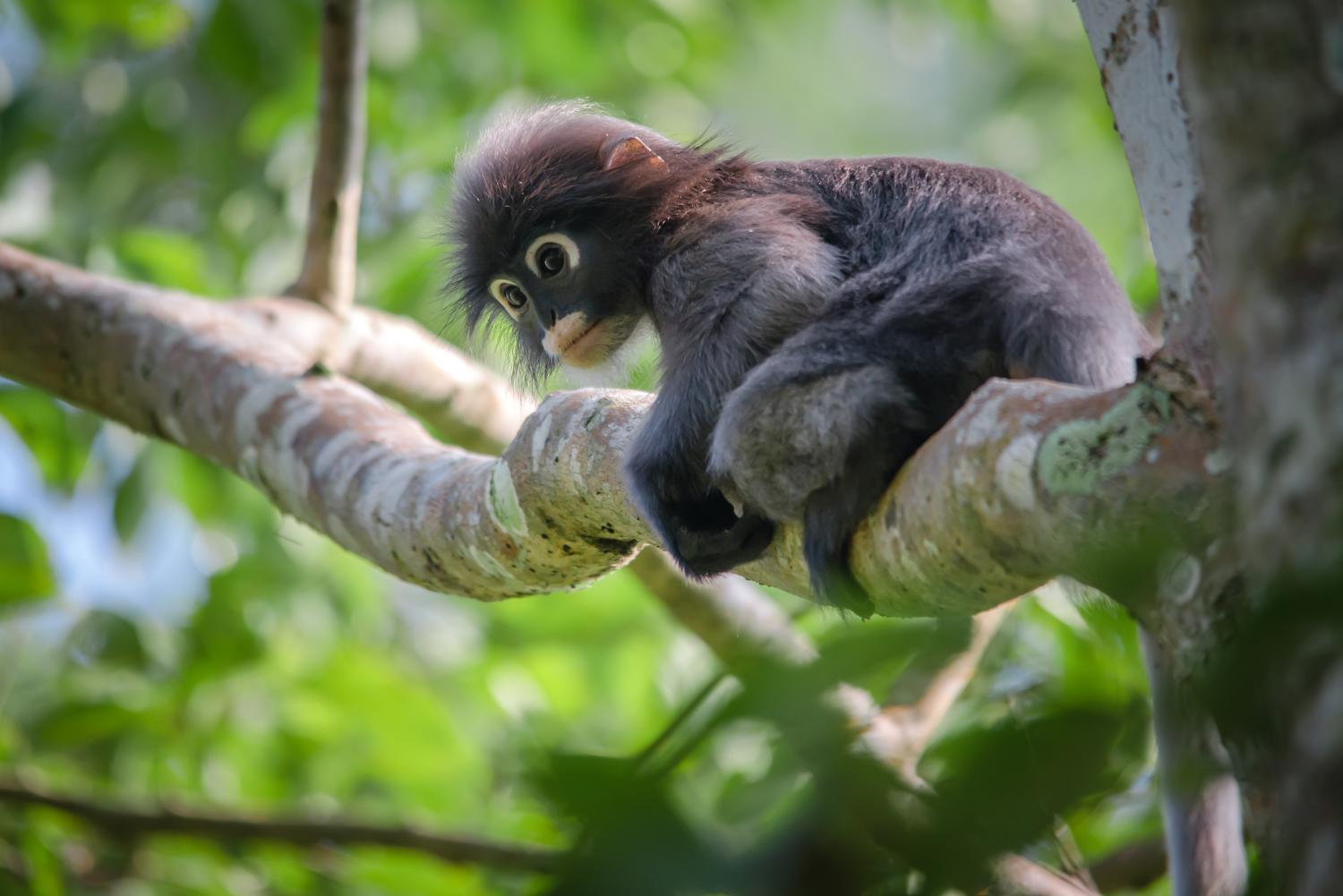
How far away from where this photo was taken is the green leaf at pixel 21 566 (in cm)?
370

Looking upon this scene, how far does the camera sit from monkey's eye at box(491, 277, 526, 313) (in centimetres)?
327

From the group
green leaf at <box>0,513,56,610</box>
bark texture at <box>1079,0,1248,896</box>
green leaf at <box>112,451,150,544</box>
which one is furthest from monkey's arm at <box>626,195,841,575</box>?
green leaf at <box>112,451,150,544</box>

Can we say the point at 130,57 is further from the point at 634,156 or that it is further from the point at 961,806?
the point at 961,806

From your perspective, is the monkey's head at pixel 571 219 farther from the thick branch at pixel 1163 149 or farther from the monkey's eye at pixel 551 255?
the thick branch at pixel 1163 149

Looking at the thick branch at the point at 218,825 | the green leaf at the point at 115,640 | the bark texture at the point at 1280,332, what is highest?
the bark texture at the point at 1280,332

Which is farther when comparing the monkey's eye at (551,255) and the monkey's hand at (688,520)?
the monkey's eye at (551,255)

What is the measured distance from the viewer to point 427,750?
14.0 feet

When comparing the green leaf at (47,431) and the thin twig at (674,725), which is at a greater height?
the thin twig at (674,725)

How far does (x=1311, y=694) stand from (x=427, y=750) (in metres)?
3.94

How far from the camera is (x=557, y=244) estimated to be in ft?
10.1

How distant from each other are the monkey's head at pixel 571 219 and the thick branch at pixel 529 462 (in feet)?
1.38

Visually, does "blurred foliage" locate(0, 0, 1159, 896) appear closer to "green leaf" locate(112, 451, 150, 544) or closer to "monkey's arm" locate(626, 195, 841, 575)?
"green leaf" locate(112, 451, 150, 544)

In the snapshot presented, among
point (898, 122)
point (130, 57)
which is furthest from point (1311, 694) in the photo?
point (898, 122)

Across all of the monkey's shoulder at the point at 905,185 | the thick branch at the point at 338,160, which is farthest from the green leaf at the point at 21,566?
the monkey's shoulder at the point at 905,185
